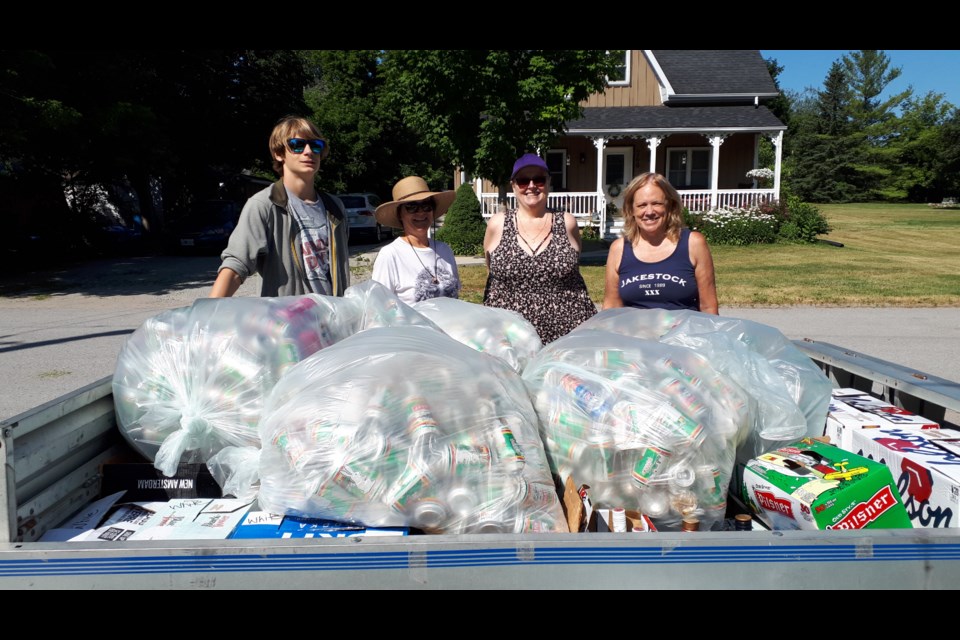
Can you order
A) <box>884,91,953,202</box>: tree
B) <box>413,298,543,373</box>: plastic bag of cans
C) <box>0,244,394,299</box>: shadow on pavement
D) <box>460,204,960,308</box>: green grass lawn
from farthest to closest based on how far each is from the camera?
<box>884,91,953,202</box>: tree → <box>0,244,394,299</box>: shadow on pavement → <box>460,204,960,308</box>: green grass lawn → <box>413,298,543,373</box>: plastic bag of cans

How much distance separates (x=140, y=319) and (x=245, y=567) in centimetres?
920

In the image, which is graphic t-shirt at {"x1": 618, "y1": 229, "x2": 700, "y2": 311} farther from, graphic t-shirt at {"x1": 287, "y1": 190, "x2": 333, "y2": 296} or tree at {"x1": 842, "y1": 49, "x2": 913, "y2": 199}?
tree at {"x1": 842, "y1": 49, "x2": 913, "y2": 199}

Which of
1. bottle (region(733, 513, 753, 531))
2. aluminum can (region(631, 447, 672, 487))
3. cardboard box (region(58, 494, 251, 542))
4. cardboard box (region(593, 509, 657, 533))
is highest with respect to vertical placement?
aluminum can (region(631, 447, 672, 487))

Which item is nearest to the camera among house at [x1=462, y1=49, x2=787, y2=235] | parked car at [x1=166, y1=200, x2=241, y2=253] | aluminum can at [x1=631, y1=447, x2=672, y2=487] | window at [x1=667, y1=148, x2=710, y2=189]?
aluminum can at [x1=631, y1=447, x2=672, y2=487]

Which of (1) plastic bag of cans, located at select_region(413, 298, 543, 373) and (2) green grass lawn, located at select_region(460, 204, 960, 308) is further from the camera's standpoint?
(2) green grass lawn, located at select_region(460, 204, 960, 308)

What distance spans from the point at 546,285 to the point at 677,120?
827 inches

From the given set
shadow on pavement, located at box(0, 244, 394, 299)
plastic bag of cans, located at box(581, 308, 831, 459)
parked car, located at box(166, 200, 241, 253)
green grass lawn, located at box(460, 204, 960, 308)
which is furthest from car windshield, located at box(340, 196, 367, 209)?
plastic bag of cans, located at box(581, 308, 831, 459)

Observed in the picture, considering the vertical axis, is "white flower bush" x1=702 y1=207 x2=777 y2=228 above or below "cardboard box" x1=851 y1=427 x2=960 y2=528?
above

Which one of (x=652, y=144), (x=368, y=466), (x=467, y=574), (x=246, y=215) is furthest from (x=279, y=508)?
(x=652, y=144)

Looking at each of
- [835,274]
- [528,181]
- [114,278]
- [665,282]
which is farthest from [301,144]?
[114,278]

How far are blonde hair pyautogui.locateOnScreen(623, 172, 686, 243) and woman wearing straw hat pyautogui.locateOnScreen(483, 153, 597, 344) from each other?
1.04 ft

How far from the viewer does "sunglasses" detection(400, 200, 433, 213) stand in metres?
3.63

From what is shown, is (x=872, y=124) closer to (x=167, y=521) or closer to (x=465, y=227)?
(x=465, y=227)

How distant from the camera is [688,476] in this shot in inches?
75.6
